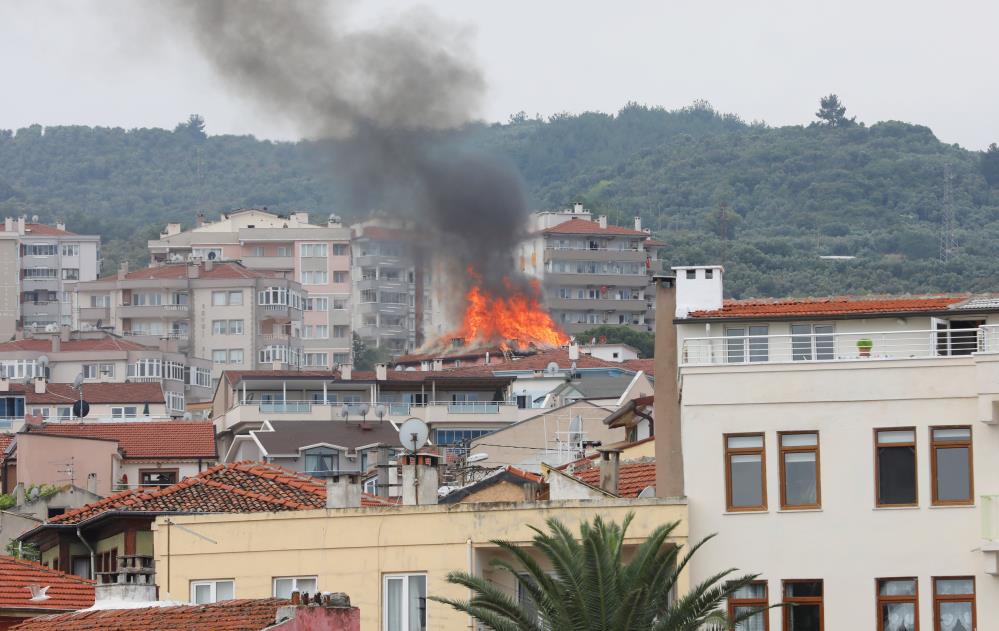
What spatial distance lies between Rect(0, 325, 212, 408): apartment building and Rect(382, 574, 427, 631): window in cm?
12804

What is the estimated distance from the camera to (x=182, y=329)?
199250 millimetres

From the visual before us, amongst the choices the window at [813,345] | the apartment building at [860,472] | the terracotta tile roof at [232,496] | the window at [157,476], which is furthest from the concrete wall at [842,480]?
the window at [157,476]

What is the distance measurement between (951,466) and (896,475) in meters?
0.86

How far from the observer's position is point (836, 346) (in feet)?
131

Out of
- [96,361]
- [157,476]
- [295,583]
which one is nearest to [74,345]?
[96,361]

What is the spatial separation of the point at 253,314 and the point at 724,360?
159 m

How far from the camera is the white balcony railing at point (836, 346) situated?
38.9 meters

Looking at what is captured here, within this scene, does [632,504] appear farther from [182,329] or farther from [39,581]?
[182,329]

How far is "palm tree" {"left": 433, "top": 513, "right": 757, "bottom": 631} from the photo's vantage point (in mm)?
32250

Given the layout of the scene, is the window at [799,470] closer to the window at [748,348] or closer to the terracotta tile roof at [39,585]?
the window at [748,348]

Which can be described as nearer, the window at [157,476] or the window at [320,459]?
the window at [157,476]

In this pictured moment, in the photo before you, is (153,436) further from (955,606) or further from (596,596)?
(596,596)

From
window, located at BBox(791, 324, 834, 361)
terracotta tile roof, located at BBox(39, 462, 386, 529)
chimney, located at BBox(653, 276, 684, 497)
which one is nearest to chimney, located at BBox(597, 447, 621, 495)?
chimney, located at BBox(653, 276, 684, 497)

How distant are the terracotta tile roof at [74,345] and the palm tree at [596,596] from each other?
14369 cm
